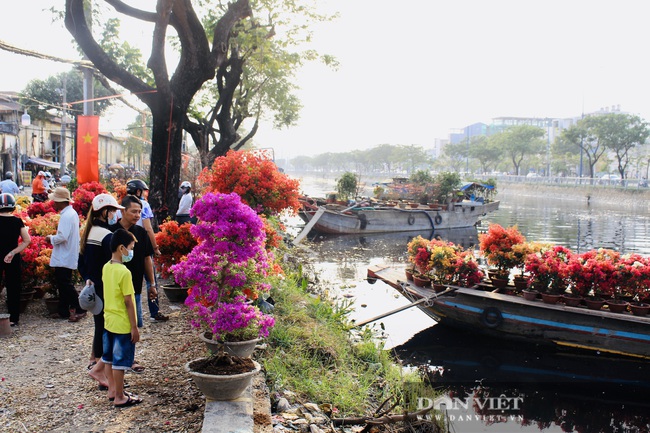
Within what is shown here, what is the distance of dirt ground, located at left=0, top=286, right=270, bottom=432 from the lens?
4.22m

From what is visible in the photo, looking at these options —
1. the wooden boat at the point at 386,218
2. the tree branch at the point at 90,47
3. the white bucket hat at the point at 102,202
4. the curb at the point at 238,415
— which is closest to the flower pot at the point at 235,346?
the curb at the point at 238,415

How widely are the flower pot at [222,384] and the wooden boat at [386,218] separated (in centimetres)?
2015

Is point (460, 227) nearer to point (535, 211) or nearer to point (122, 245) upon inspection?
point (535, 211)

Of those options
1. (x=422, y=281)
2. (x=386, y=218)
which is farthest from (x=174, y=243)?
(x=386, y=218)

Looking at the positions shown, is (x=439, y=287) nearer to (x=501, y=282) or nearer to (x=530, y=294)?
(x=501, y=282)

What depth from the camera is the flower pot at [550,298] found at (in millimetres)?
9461

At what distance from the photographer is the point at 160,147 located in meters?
11.2

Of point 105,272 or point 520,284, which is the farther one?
point 520,284

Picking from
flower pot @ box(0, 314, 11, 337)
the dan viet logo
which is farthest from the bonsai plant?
flower pot @ box(0, 314, 11, 337)

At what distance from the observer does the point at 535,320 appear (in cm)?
973

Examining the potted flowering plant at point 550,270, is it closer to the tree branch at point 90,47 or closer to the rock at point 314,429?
the rock at point 314,429

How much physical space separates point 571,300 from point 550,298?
1.10ft

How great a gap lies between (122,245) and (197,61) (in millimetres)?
7610

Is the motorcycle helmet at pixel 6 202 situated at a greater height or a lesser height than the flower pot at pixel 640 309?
greater
